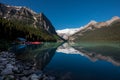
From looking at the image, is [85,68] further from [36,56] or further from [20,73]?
[36,56]

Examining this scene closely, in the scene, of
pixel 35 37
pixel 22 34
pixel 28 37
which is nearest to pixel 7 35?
pixel 22 34

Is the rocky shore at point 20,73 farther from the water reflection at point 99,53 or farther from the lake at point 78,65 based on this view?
the water reflection at point 99,53

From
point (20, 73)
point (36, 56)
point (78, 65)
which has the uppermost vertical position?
point (36, 56)

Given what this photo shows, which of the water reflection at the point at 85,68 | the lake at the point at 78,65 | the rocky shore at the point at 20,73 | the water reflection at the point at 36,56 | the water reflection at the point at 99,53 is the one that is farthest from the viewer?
the water reflection at the point at 99,53

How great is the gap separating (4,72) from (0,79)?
90.5 inches

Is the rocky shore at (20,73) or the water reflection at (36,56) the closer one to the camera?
the rocky shore at (20,73)

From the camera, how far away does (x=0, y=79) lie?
36.6 feet

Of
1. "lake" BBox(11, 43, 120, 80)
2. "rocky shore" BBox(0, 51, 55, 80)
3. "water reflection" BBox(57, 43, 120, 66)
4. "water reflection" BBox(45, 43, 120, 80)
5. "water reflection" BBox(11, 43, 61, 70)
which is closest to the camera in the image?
"rocky shore" BBox(0, 51, 55, 80)

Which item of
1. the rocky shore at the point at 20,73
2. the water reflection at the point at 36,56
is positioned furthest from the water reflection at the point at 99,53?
the rocky shore at the point at 20,73

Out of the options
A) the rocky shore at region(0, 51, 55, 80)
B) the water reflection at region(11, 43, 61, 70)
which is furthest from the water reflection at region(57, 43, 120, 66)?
the rocky shore at region(0, 51, 55, 80)

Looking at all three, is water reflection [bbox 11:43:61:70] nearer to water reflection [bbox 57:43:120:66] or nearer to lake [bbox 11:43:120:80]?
lake [bbox 11:43:120:80]

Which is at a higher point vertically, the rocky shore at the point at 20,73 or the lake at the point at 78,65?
the rocky shore at the point at 20,73

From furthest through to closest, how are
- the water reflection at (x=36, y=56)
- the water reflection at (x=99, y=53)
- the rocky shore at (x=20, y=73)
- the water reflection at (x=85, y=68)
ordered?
the water reflection at (x=99, y=53) < the water reflection at (x=36, y=56) < the water reflection at (x=85, y=68) < the rocky shore at (x=20, y=73)

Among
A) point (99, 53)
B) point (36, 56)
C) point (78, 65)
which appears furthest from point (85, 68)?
point (99, 53)
